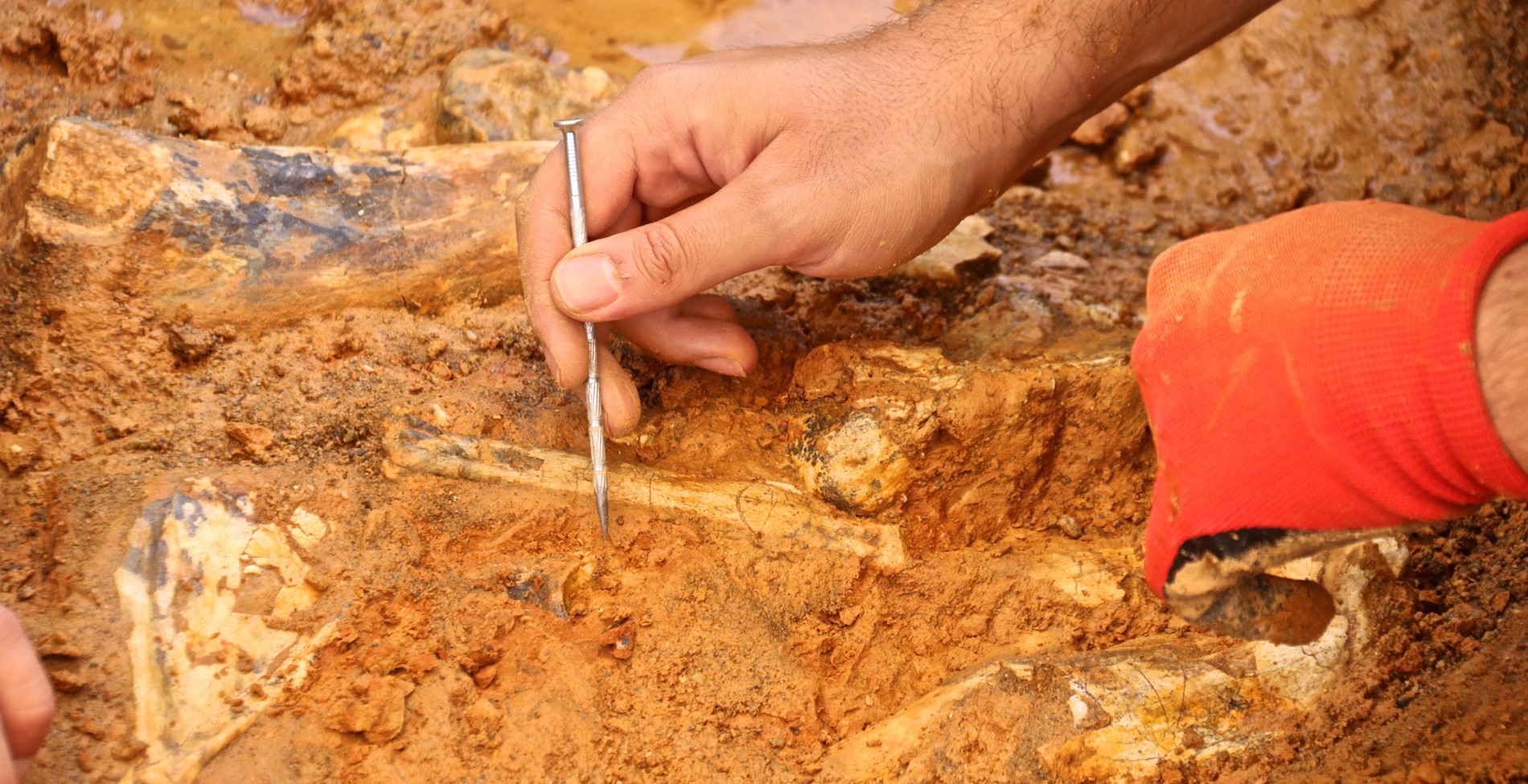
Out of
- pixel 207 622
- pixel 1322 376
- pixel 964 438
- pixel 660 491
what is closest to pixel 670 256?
pixel 660 491

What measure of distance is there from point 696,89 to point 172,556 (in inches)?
56.3

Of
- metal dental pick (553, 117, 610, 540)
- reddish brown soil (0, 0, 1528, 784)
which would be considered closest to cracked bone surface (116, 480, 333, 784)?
reddish brown soil (0, 0, 1528, 784)

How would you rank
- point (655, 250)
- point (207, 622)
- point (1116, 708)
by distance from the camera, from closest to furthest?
point (207, 622), point (1116, 708), point (655, 250)

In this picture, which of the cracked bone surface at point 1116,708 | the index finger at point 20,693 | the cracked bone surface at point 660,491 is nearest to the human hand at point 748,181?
the cracked bone surface at point 660,491

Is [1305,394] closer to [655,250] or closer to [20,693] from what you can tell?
[655,250]

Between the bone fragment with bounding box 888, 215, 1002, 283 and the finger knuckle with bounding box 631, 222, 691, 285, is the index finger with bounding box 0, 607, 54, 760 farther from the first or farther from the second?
the bone fragment with bounding box 888, 215, 1002, 283

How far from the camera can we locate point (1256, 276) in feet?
5.52

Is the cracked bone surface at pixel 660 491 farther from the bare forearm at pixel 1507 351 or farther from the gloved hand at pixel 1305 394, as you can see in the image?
the bare forearm at pixel 1507 351

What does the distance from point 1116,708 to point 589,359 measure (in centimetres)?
131

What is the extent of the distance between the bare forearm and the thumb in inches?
50.5

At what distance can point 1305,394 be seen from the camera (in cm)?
158

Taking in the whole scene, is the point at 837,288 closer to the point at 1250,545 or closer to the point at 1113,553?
the point at 1113,553

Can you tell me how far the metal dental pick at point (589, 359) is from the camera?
2.16 metres

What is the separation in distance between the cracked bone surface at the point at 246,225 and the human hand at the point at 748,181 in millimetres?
489
